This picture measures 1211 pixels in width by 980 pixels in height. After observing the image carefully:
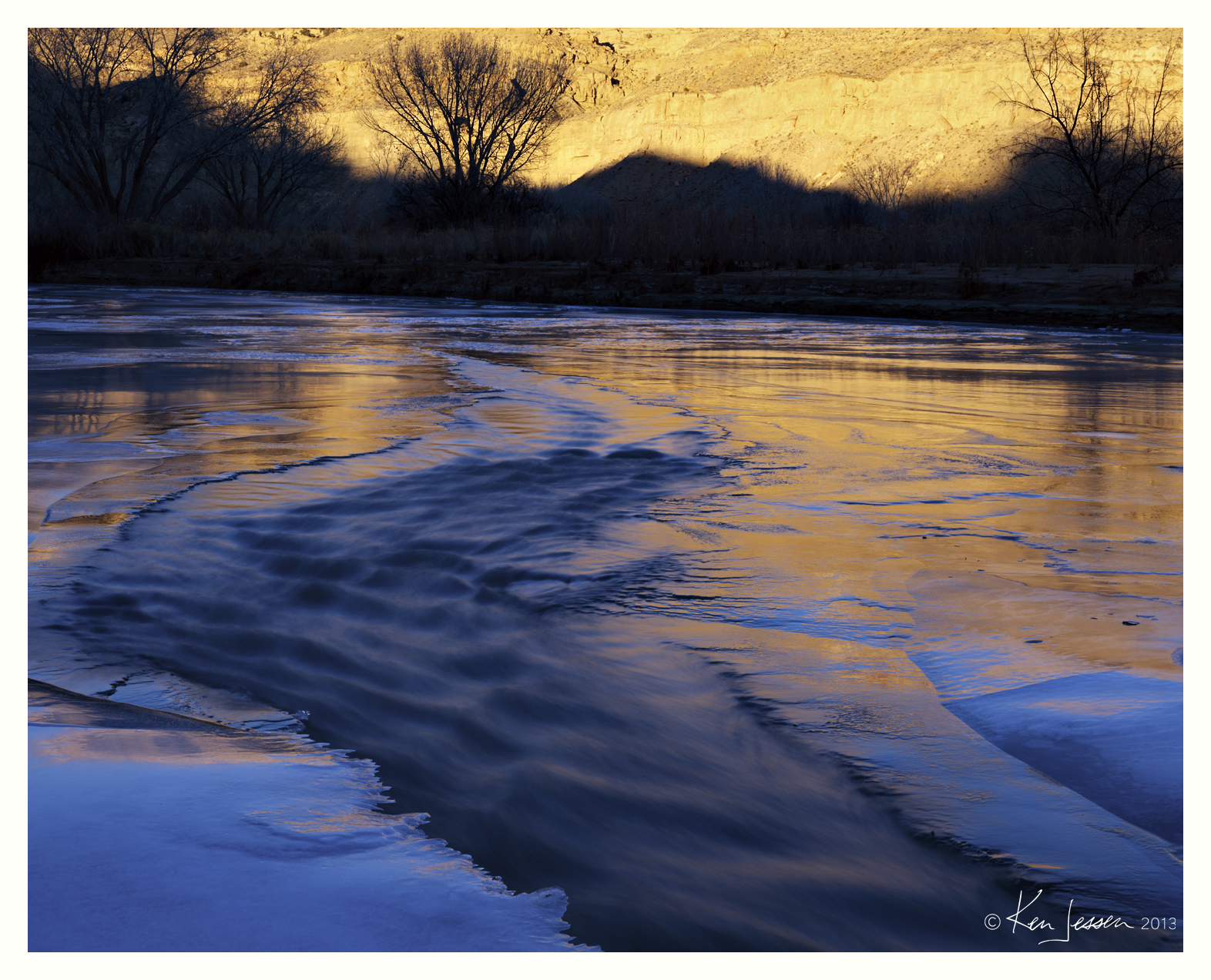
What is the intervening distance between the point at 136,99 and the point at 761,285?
2819 centimetres

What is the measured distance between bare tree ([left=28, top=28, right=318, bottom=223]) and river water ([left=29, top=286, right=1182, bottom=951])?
3204cm

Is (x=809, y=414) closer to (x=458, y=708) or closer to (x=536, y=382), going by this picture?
(x=536, y=382)

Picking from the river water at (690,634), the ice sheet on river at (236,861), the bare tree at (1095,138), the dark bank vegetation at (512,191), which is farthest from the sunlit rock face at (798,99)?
the ice sheet on river at (236,861)

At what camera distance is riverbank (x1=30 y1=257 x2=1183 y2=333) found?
14.5 m

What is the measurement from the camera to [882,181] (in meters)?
48.2

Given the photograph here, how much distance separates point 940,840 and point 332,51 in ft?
300

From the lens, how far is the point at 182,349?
34.6 ft

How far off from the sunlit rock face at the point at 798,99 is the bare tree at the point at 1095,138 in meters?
1.50

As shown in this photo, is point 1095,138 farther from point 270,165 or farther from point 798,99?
point 270,165

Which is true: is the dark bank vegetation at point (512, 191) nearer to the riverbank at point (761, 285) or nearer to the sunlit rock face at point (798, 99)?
the riverbank at point (761, 285)

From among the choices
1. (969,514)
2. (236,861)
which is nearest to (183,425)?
(969,514)
